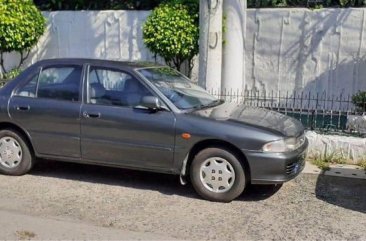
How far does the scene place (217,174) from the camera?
5184mm

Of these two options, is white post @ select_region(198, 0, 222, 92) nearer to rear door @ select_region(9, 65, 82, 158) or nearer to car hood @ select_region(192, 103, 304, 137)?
car hood @ select_region(192, 103, 304, 137)

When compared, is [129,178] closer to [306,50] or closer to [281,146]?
[281,146]

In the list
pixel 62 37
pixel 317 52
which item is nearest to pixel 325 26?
pixel 317 52

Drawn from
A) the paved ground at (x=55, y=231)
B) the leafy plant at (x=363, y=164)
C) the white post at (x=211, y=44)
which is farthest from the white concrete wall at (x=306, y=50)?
the paved ground at (x=55, y=231)

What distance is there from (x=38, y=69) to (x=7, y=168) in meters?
1.37

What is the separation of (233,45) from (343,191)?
3.65 m

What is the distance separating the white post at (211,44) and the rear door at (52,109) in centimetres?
280

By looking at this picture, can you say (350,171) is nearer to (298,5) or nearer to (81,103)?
(81,103)

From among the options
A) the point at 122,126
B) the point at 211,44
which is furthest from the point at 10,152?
the point at 211,44

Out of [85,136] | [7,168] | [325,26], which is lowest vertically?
[7,168]

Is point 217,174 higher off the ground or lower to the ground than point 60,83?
lower

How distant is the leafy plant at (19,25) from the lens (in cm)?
1010

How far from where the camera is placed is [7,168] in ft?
20.0

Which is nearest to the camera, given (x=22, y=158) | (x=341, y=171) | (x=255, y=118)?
(x=255, y=118)
